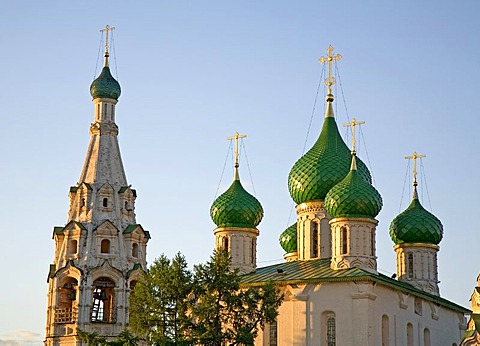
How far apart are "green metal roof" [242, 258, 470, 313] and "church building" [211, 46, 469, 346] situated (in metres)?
0.03

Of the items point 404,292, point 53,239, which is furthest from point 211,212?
point 404,292

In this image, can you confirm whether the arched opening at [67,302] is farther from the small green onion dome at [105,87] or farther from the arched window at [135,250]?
the small green onion dome at [105,87]

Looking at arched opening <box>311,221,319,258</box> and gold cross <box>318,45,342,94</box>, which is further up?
Result: gold cross <box>318,45,342,94</box>

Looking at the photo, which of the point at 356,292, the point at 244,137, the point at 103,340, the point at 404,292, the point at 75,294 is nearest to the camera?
the point at 103,340

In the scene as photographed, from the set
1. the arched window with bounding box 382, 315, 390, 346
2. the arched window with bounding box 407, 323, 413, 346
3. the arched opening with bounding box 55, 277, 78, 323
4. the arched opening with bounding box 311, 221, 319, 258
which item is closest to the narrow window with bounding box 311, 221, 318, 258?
the arched opening with bounding box 311, 221, 319, 258

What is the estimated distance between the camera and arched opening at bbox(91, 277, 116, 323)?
29.6m

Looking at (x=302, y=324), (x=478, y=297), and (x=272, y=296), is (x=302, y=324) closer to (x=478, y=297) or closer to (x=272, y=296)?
(x=272, y=296)

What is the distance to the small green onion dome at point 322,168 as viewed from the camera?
29219mm

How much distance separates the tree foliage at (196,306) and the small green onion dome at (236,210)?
6465 mm

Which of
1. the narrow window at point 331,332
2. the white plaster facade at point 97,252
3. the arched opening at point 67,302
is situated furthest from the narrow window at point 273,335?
the arched opening at point 67,302

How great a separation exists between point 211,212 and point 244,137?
Answer: 281cm

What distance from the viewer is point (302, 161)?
30.0m

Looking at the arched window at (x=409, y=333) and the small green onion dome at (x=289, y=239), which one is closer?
the arched window at (x=409, y=333)

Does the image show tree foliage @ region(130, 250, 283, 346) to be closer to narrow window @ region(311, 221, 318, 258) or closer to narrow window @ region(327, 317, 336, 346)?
narrow window @ region(327, 317, 336, 346)
